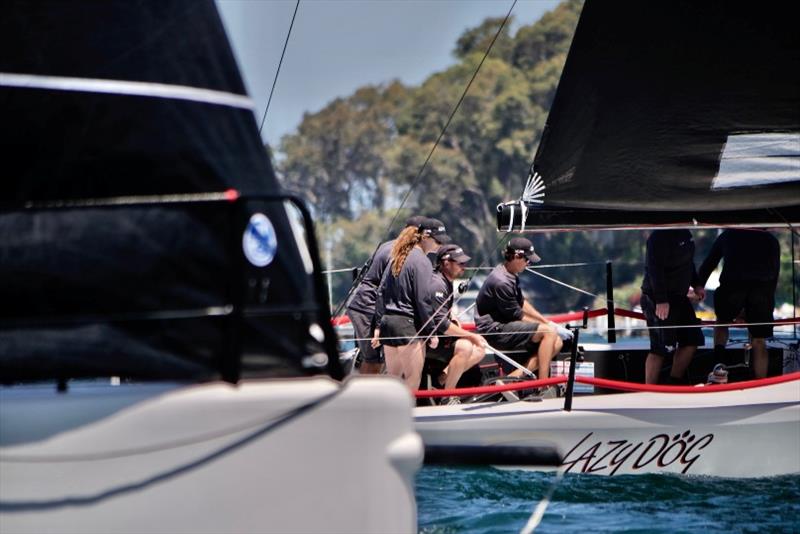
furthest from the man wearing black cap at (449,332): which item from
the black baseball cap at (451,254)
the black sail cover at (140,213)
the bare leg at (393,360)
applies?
the black sail cover at (140,213)

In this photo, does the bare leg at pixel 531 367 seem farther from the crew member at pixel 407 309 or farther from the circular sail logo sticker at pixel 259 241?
the circular sail logo sticker at pixel 259 241

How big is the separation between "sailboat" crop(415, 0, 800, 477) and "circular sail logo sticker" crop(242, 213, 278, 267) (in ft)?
14.0

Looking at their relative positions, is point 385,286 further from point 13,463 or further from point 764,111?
point 13,463

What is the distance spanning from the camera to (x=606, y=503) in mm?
7219

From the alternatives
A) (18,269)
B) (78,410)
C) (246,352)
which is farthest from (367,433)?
(18,269)

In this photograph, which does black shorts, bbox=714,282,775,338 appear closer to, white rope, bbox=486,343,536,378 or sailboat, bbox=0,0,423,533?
white rope, bbox=486,343,536,378

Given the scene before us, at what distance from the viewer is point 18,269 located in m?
3.50

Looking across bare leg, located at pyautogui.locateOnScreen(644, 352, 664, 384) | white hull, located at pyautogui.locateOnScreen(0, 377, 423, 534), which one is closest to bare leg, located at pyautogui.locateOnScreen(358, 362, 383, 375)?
bare leg, located at pyautogui.locateOnScreen(644, 352, 664, 384)

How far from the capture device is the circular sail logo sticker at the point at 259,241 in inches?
137

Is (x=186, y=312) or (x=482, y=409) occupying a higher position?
(x=186, y=312)

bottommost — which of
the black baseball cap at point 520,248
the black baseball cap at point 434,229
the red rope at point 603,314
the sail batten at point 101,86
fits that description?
the red rope at point 603,314

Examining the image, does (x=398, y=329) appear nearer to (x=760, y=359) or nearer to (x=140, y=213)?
(x=760, y=359)

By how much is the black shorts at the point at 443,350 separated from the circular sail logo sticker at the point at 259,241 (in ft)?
15.4

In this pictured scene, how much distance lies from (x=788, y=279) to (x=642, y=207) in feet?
121
